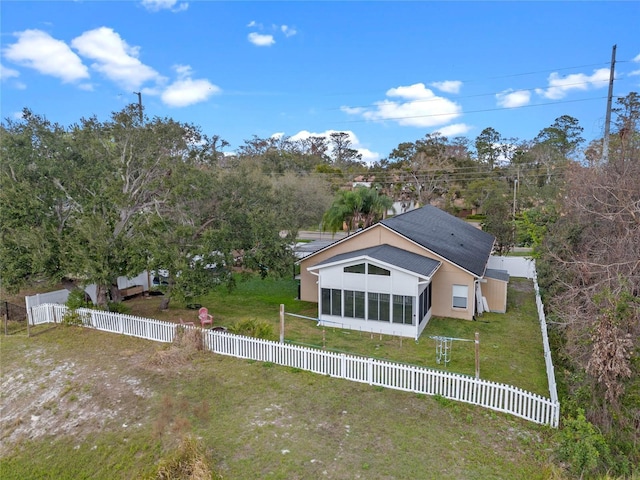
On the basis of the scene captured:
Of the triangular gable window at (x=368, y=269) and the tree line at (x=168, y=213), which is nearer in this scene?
the tree line at (x=168, y=213)

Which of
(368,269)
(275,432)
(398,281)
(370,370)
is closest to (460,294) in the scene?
(398,281)

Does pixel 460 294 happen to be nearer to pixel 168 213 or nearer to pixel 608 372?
pixel 608 372

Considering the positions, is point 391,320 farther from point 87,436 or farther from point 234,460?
point 87,436

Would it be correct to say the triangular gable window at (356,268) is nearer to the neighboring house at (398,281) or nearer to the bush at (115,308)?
the neighboring house at (398,281)

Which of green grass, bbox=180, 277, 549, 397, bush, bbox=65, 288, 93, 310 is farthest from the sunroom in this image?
bush, bbox=65, 288, 93, 310

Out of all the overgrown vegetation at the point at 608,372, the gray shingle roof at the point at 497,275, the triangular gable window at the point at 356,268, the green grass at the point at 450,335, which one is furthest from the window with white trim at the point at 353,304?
the gray shingle roof at the point at 497,275

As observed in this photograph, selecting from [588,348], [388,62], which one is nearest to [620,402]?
[588,348]

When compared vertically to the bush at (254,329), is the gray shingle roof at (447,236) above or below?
above
